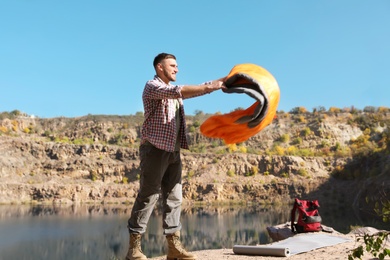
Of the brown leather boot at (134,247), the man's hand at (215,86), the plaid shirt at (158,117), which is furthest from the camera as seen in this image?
the brown leather boot at (134,247)

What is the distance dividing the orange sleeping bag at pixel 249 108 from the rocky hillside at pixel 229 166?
70.5ft

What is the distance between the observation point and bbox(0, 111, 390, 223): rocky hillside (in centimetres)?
3116

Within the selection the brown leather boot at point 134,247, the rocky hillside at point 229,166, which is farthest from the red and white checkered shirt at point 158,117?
the rocky hillside at point 229,166

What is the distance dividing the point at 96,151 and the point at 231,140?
36.1 m

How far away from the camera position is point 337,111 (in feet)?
166

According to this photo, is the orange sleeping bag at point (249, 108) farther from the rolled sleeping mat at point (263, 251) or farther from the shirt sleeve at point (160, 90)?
the rolled sleeping mat at point (263, 251)

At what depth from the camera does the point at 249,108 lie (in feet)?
11.6

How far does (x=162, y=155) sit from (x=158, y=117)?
1.11ft

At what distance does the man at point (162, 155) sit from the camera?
373 cm

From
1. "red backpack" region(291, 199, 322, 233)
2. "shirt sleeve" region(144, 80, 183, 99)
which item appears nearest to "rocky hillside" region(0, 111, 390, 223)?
"red backpack" region(291, 199, 322, 233)

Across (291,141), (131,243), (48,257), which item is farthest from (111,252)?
(291,141)

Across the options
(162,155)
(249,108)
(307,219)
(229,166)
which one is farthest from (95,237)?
(229,166)

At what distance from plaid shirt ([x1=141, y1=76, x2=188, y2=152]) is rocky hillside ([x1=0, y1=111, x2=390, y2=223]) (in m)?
21.6

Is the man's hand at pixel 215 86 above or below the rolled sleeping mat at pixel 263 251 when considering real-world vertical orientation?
above
